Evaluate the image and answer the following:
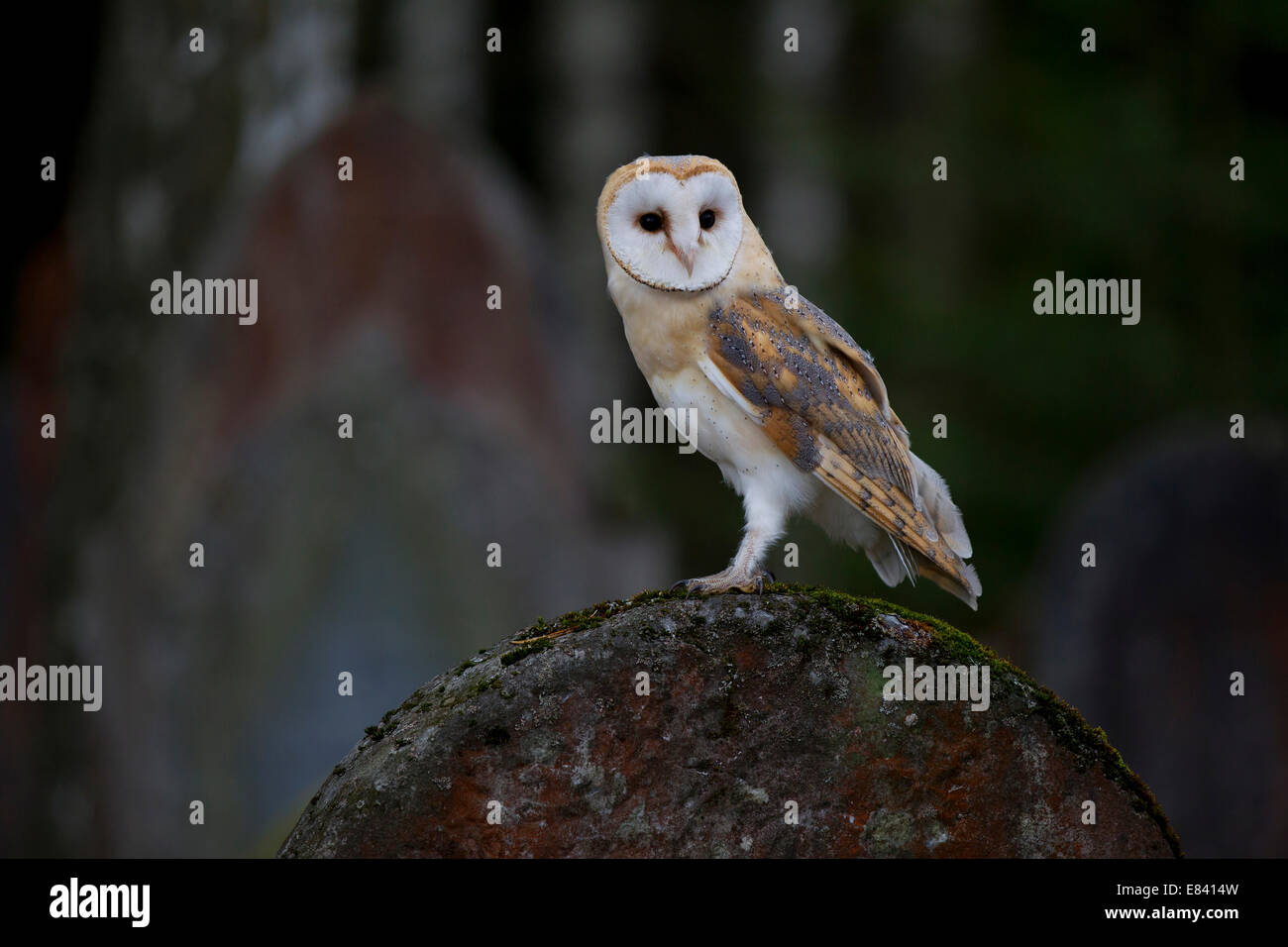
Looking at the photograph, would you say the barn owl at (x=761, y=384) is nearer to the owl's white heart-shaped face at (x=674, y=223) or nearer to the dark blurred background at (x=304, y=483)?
the owl's white heart-shaped face at (x=674, y=223)

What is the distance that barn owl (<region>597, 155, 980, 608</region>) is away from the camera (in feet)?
17.1

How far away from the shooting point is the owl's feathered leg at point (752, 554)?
189 inches

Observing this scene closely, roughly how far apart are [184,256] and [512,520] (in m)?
2.72

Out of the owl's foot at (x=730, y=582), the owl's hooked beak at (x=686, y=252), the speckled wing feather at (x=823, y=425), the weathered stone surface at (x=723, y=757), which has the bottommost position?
the weathered stone surface at (x=723, y=757)

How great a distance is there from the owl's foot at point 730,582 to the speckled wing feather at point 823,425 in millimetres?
→ 504

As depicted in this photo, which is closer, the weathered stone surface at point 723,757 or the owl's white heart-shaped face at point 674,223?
the weathered stone surface at point 723,757

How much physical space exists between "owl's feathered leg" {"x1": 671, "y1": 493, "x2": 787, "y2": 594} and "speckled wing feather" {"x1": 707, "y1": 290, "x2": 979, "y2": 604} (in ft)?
0.59

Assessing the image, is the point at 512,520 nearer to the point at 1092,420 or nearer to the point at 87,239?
the point at 87,239

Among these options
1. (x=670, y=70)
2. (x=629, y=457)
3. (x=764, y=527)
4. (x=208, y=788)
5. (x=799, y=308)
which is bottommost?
(x=208, y=788)

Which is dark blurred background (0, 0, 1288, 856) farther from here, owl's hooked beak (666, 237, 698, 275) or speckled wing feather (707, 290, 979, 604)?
owl's hooked beak (666, 237, 698, 275)

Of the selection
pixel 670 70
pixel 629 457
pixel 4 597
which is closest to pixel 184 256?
pixel 4 597

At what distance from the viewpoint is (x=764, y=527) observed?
5.29 metres

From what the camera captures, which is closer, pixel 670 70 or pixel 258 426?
pixel 258 426

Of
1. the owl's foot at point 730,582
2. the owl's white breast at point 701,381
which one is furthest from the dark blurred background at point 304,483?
the owl's foot at point 730,582
